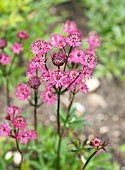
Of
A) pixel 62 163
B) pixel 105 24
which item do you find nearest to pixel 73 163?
pixel 62 163

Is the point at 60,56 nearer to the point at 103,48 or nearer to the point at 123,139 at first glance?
the point at 123,139

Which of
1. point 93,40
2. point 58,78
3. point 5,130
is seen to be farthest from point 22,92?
point 93,40

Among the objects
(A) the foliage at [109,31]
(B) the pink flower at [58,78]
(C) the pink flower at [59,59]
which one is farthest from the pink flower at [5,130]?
(A) the foliage at [109,31]

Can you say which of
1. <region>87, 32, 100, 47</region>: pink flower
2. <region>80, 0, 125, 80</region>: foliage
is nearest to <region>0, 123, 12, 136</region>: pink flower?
<region>87, 32, 100, 47</region>: pink flower

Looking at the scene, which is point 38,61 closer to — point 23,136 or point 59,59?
point 59,59

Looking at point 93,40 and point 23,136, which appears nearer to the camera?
point 23,136

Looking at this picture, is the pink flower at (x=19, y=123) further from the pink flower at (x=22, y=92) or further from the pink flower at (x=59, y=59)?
the pink flower at (x=59, y=59)

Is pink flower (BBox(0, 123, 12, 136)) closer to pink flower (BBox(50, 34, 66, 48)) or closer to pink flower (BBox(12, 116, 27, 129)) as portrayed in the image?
pink flower (BBox(12, 116, 27, 129))
